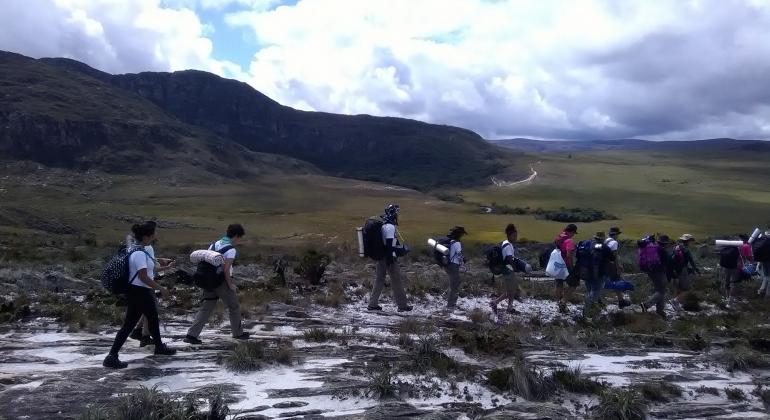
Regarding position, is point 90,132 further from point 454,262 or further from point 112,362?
point 112,362

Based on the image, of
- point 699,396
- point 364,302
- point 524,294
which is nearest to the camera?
point 699,396

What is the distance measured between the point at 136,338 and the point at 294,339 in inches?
96.2

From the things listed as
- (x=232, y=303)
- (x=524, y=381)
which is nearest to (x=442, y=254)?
(x=232, y=303)

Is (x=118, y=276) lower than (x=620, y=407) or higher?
higher

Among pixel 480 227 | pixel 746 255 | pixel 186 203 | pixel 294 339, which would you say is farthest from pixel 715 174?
pixel 294 339

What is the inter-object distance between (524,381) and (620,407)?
115 centimetres

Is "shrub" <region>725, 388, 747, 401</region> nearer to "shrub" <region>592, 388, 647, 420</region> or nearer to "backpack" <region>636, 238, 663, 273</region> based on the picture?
"shrub" <region>592, 388, 647, 420</region>

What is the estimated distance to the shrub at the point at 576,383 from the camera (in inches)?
A: 313

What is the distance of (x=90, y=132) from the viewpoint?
119188mm

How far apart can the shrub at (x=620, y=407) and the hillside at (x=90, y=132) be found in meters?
116

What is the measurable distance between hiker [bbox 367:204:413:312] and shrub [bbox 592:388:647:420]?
5.87 metres

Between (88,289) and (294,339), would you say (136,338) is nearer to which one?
(294,339)

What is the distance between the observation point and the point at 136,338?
361 inches

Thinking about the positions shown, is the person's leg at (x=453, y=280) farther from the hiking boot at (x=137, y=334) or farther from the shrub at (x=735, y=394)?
the hiking boot at (x=137, y=334)
